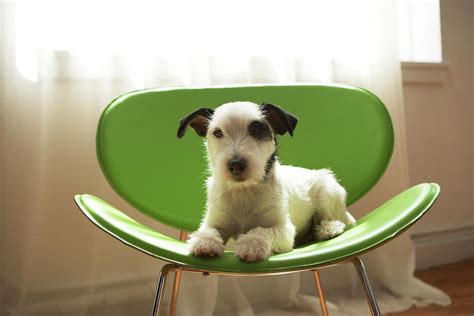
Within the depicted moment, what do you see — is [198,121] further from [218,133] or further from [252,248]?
[252,248]

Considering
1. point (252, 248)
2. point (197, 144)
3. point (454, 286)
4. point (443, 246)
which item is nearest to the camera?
point (252, 248)

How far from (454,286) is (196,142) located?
1474 millimetres

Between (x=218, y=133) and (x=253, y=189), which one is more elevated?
(x=218, y=133)

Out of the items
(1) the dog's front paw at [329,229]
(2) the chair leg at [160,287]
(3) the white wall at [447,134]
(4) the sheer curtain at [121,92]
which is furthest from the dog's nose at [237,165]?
(3) the white wall at [447,134]

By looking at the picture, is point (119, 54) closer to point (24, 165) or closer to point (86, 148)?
point (86, 148)

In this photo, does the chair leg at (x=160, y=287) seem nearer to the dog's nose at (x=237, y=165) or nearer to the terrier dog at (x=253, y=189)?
the terrier dog at (x=253, y=189)

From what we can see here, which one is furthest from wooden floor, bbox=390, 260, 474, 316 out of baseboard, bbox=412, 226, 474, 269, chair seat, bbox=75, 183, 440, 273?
chair seat, bbox=75, 183, 440, 273

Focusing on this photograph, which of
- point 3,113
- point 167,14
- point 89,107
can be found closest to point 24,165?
point 3,113

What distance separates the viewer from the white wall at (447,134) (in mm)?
2459

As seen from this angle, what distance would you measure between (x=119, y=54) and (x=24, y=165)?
50 cm

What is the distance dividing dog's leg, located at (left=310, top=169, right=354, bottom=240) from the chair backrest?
0.37 feet

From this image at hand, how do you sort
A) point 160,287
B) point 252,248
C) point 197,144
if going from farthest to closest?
1. point 197,144
2. point 160,287
3. point 252,248

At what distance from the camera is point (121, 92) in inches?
69.7

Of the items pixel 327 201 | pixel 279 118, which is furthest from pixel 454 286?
pixel 279 118
